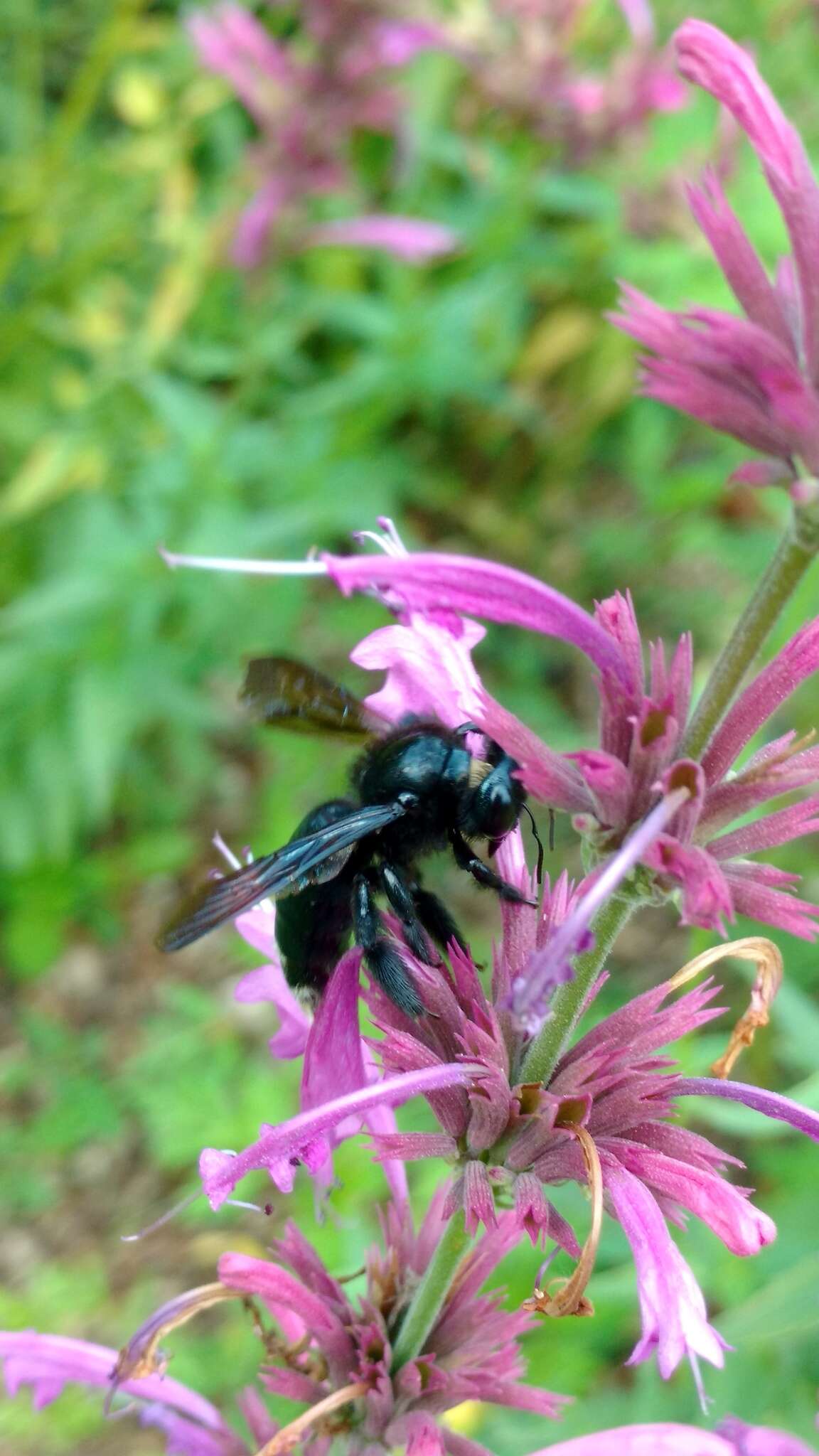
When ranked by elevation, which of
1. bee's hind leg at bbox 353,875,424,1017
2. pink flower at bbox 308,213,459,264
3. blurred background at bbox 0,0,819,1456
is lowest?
blurred background at bbox 0,0,819,1456

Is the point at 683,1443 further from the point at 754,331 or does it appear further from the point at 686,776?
the point at 754,331

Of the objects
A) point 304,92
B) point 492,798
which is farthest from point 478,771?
point 304,92

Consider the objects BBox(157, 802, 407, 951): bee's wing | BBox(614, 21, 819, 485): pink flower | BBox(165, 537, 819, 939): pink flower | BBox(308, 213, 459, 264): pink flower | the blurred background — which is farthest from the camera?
BBox(308, 213, 459, 264): pink flower

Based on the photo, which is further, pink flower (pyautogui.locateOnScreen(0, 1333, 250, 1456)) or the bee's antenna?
pink flower (pyautogui.locateOnScreen(0, 1333, 250, 1456))

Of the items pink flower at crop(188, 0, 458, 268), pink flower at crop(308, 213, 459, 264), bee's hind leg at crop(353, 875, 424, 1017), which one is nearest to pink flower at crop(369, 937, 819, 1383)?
bee's hind leg at crop(353, 875, 424, 1017)

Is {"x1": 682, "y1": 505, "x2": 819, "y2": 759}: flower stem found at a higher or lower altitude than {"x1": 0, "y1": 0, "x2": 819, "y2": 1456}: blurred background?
higher

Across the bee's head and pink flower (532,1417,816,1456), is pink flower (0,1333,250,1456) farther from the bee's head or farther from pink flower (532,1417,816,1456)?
the bee's head

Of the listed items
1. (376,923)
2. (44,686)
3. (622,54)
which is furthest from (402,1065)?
(622,54)

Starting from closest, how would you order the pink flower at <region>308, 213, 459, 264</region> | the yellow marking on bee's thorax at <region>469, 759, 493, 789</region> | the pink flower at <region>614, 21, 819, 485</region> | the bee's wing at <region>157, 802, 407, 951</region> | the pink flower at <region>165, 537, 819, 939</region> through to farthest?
the pink flower at <region>614, 21, 819, 485</region> → the pink flower at <region>165, 537, 819, 939</region> → the bee's wing at <region>157, 802, 407, 951</region> → the yellow marking on bee's thorax at <region>469, 759, 493, 789</region> → the pink flower at <region>308, 213, 459, 264</region>
